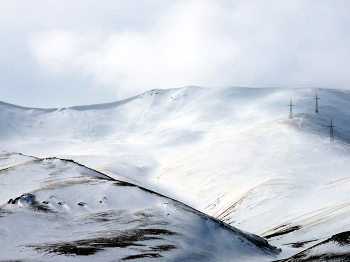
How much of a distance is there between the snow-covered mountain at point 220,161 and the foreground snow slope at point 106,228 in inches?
10.7

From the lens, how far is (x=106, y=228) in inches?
1486

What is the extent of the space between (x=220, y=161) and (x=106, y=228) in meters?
75.2

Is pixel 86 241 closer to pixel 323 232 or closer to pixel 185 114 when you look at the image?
pixel 323 232

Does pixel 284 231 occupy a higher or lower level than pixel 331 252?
lower

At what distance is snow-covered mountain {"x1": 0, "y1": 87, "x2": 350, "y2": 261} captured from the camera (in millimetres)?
45375

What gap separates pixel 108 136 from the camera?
A: 17950 cm

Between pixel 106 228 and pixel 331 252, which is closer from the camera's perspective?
pixel 331 252

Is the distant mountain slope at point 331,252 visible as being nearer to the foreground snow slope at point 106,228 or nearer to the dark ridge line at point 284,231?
the foreground snow slope at point 106,228

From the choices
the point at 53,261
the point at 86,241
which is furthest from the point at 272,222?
the point at 53,261

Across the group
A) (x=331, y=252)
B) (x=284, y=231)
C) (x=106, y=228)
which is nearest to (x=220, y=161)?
(x=284, y=231)

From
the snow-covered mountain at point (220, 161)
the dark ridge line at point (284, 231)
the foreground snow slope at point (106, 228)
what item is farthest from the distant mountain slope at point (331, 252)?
the dark ridge line at point (284, 231)

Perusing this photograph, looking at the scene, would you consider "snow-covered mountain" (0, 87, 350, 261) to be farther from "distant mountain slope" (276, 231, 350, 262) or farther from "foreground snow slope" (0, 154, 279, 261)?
"distant mountain slope" (276, 231, 350, 262)

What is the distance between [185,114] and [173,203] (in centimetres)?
14583

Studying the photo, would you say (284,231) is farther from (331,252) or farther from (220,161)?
(220,161)
